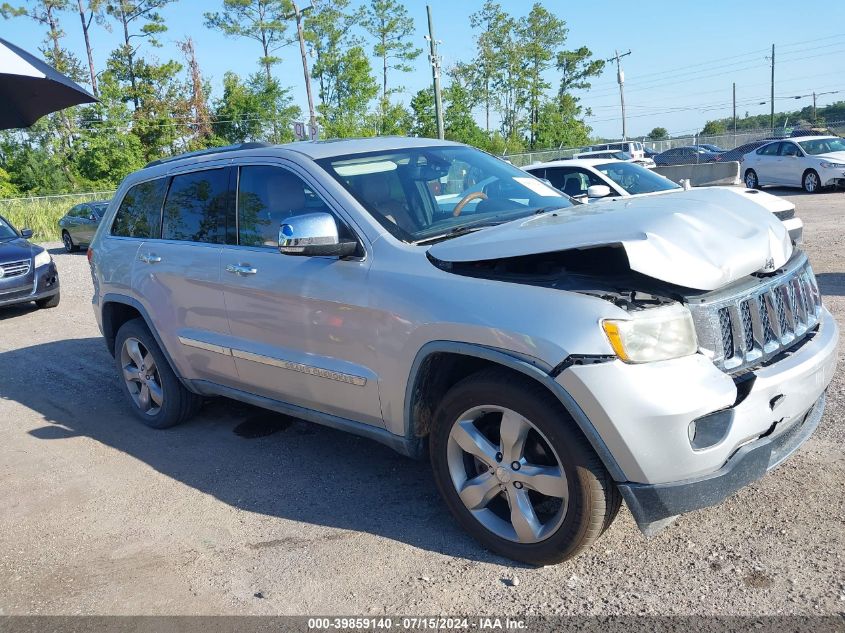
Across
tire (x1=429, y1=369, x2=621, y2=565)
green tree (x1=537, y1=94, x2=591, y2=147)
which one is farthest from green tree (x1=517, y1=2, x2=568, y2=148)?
tire (x1=429, y1=369, x2=621, y2=565)

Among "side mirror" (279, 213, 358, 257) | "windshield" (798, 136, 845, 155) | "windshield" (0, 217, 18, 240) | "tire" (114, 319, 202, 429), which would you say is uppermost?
"side mirror" (279, 213, 358, 257)

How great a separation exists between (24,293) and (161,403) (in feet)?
22.4

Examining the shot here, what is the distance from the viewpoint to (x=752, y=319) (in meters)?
3.10

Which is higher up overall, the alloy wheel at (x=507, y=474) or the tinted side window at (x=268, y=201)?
the tinted side window at (x=268, y=201)

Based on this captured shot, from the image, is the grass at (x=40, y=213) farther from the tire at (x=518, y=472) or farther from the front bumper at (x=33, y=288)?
the tire at (x=518, y=472)

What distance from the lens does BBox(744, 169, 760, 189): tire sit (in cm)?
2177

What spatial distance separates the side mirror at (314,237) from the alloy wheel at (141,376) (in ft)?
7.54

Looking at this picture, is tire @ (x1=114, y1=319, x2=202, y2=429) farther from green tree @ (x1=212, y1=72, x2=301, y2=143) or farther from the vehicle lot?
green tree @ (x1=212, y1=72, x2=301, y2=143)

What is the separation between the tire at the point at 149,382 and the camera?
5.39m

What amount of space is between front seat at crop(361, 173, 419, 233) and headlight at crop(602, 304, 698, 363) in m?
1.36

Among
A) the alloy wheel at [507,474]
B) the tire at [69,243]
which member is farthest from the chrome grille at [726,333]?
the tire at [69,243]

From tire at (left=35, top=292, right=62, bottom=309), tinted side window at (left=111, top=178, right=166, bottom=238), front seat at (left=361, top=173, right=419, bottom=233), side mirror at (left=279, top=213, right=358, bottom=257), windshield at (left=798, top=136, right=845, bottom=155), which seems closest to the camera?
side mirror at (left=279, top=213, right=358, bottom=257)

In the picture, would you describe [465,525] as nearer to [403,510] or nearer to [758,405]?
[403,510]

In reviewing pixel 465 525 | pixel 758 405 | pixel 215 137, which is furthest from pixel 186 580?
pixel 215 137
